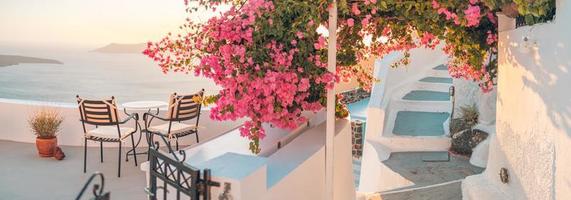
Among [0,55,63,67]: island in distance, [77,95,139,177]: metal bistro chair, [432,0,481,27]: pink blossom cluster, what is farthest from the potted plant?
[0,55,63,67]: island in distance

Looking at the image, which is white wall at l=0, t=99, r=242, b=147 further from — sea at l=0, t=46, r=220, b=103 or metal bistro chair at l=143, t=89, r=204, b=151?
sea at l=0, t=46, r=220, b=103

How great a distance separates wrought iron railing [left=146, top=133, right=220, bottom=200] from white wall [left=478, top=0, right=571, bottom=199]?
71.1 inches

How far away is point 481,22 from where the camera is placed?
4.21 metres

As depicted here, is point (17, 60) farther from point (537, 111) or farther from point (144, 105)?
point (537, 111)

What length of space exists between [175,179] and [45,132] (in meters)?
4.04

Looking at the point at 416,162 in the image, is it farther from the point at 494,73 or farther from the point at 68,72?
the point at 68,72

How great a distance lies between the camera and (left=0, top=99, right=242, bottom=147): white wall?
681cm

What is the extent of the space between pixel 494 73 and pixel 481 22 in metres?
0.78

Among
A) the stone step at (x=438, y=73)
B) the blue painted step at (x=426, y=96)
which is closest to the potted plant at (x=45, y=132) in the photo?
the blue painted step at (x=426, y=96)

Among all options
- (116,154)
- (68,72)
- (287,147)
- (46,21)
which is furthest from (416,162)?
(68,72)

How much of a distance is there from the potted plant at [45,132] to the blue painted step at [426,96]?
7.08 meters

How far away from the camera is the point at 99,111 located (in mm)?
5469

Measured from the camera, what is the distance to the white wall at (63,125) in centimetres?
681

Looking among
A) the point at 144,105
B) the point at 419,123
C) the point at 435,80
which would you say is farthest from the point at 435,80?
the point at 144,105
